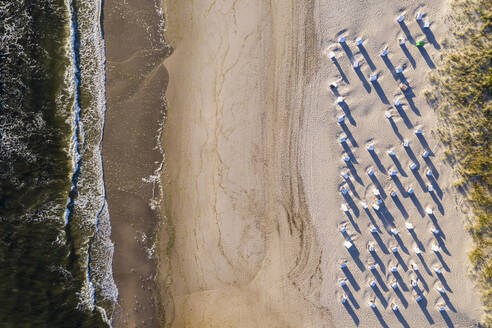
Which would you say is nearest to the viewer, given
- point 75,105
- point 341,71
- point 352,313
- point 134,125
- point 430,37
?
point 430,37

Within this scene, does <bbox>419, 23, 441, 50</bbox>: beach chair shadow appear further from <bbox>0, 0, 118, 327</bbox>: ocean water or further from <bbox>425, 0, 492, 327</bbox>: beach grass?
<bbox>0, 0, 118, 327</bbox>: ocean water

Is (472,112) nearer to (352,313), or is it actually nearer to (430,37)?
(430,37)

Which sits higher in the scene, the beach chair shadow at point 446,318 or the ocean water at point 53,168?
the ocean water at point 53,168

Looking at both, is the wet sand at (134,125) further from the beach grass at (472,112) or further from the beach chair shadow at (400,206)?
the beach grass at (472,112)

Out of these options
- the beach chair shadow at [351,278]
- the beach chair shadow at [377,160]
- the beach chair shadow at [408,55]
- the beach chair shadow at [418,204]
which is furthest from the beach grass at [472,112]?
the beach chair shadow at [351,278]

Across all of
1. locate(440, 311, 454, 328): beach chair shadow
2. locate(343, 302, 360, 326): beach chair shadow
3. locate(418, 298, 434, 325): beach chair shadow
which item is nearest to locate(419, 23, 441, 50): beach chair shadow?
locate(418, 298, 434, 325): beach chair shadow

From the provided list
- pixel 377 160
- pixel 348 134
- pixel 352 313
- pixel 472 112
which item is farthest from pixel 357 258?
pixel 472 112

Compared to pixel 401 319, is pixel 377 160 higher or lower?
higher

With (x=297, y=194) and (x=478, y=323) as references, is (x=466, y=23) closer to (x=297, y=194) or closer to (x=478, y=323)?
(x=297, y=194)
